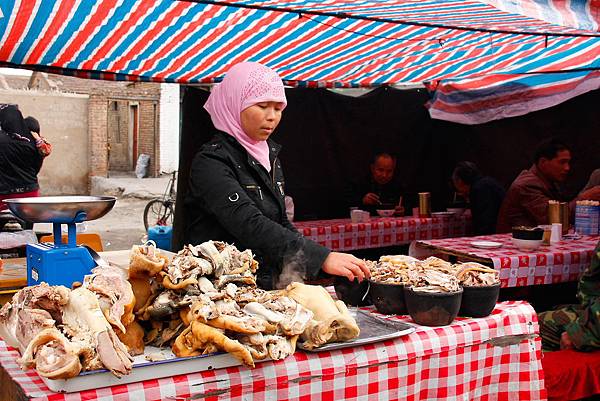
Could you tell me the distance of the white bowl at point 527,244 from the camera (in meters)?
4.84

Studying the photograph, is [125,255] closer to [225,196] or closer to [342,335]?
[225,196]

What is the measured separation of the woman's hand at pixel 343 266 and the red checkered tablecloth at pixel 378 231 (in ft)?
12.2

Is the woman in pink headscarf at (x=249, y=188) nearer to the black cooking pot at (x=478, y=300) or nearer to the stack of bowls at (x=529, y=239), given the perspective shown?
the black cooking pot at (x=478, y=300)

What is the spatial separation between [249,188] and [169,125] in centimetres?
1893

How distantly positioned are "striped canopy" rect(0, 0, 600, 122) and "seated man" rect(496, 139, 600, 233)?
3.58ft

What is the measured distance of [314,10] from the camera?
5.02 meters

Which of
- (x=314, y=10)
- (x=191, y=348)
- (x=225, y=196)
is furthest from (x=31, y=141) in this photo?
(x=191, y=348)

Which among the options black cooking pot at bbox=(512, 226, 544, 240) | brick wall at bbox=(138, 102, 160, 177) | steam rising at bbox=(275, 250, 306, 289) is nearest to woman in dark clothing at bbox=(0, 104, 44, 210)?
black cooking pot at bbox=(512, 226, 544, 240)

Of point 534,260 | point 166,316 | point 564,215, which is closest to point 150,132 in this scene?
point 564,215

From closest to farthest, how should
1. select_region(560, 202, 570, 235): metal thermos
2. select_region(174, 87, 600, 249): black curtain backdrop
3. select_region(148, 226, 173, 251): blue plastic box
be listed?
select_region(560, 202, 570, 235): metal thermos
select_region(148, 226, 173, 251): blue plastic box
select_region(174, 87, 600, 249): black curtain backdrop

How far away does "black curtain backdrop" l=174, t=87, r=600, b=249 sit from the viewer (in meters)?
8.24

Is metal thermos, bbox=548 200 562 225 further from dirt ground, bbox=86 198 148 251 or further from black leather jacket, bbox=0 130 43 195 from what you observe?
dirt ground, bbox=86 198 148 251

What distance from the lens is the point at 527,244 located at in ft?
15.9

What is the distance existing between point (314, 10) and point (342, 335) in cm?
351
